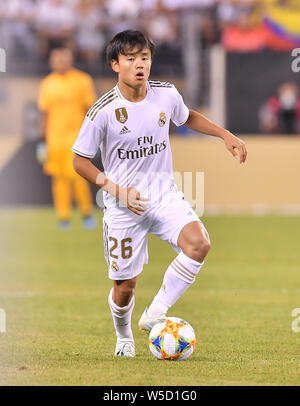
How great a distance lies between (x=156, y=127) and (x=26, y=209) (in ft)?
42.4

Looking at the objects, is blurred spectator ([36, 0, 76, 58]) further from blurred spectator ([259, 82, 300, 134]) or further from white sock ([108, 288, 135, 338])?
white sock ([108, 288, 135, 338])

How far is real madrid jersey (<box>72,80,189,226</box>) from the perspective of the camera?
5891 millimetres

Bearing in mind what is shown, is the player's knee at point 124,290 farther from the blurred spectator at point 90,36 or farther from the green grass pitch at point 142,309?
the blurred spectator at point 90,36

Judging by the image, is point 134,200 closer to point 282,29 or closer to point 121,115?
point 121,115

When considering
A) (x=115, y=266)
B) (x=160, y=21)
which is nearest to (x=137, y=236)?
(x=115, y=266)

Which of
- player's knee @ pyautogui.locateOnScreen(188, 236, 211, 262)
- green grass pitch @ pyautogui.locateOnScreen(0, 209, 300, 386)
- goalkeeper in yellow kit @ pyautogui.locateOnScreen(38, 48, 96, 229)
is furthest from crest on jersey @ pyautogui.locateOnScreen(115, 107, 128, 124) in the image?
goalkeeper in yellow kit @ pyautogui.locateOnScreen(38, 48, 96, 229)

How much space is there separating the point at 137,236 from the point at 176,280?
0.37 m

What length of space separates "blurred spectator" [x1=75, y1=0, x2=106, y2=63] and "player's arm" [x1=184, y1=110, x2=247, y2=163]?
14.9 m

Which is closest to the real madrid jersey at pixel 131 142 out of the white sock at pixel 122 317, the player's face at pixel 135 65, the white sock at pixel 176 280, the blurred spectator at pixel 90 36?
the player's face at pixel 135 65

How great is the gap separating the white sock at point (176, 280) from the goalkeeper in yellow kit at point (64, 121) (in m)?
9.12

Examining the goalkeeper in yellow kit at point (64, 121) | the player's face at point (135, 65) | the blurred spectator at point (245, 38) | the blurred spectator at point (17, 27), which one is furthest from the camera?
the blurred spectator at point (17, 27)

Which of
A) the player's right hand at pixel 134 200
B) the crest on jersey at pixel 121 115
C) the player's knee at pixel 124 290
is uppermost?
the crest on jersey at pixel 121 115

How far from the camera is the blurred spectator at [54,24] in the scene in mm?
21000

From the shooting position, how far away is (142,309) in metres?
8.47
